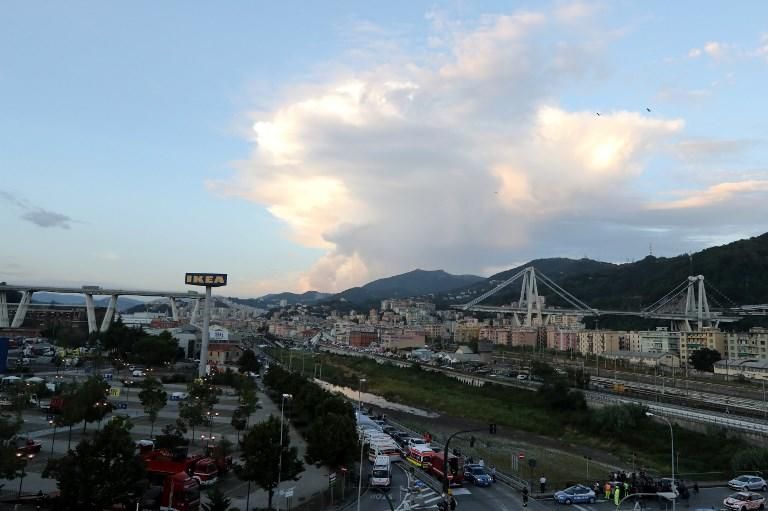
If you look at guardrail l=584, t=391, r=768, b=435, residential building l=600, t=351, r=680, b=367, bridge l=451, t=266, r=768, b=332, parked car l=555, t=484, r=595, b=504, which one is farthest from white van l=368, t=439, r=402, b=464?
bridge l=451, t=266, r=768, b=332

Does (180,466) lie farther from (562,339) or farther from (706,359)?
(562,339)

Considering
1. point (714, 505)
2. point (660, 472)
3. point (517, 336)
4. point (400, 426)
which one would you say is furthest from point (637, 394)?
point (517, 336)

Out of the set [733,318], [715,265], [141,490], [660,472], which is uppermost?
[715,265]

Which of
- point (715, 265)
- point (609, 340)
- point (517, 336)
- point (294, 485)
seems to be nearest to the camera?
point (294, 485)

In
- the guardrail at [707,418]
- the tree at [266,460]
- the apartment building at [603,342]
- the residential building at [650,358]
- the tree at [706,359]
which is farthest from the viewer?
the apartment building at [603,342]

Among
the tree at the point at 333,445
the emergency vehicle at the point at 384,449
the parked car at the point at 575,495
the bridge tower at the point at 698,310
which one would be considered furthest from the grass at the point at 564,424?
the bridge tower at the point at 698,310

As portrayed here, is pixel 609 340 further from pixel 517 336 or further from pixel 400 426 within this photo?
pixel 400 426

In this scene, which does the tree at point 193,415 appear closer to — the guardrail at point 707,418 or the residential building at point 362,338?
the guardrail at point 707,418
